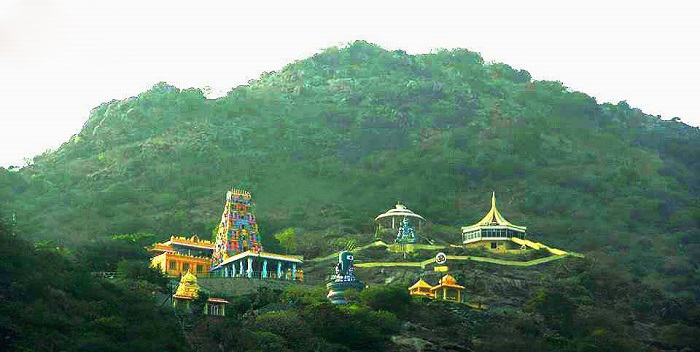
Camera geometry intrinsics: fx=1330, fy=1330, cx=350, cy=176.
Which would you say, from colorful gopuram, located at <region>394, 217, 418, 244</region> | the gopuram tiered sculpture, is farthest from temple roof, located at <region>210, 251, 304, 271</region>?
colorful gopuram, located at <region>394, 217, 418, 244</region>

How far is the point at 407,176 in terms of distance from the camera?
135 metres

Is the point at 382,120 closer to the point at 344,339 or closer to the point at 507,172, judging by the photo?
the point at 507,172

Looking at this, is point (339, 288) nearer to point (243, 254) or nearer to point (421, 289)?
point (421, 289)

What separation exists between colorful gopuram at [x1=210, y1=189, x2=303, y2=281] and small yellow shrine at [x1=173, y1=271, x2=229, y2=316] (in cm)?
880

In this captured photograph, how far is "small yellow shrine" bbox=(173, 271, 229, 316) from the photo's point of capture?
78.9 m

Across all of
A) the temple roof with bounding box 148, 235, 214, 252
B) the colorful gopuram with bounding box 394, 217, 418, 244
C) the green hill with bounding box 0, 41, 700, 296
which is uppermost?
the green hill with bounding box 0, 41, 700, 296

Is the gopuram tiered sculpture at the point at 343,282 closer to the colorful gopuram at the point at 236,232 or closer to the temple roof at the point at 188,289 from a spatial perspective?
the temple roof at the point at 188,289

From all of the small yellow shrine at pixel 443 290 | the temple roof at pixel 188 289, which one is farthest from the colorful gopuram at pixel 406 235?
the temple roof at pixel 188 289

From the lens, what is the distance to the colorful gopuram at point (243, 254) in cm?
9038

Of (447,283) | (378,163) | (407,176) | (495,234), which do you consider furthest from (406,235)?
(378,163)

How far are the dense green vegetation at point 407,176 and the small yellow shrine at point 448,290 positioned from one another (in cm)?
389

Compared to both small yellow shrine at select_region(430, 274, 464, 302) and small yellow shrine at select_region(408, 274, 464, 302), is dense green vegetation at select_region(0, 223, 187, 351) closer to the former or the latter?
small yellow shrine at select_region(408, 274, 464, 302)

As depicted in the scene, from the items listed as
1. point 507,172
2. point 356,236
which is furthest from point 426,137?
point 356,236

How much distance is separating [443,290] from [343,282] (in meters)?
7.04
